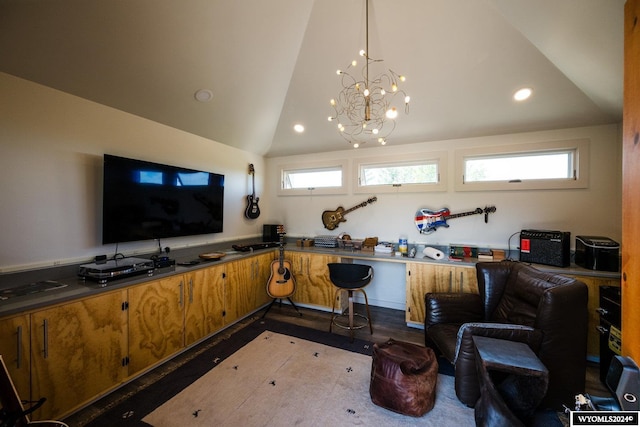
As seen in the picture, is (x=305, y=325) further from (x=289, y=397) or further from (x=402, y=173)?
(x=402, y=173)

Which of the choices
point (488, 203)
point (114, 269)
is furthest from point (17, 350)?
point (488, 203)

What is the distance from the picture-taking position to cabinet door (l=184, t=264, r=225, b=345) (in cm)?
246

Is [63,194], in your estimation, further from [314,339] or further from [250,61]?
[314,339]

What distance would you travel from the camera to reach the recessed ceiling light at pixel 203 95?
8.43 feet

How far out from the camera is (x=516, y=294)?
2066 millimetres

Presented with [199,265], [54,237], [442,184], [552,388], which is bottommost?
[552,388]

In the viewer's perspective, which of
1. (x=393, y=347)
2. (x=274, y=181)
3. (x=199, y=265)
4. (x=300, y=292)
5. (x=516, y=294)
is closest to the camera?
(x=393, y=347)

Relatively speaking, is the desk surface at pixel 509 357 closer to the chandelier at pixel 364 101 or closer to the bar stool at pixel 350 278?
the bar stool at pixel 350 278

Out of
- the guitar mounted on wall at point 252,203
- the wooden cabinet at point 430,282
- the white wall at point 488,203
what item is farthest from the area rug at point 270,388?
the guitar mounted on wall at point 252,203

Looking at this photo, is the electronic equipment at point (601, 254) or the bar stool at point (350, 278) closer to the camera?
the electronic equipment at point (601, 254)

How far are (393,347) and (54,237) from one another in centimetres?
290

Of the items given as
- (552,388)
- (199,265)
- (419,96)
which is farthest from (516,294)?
(199,265)

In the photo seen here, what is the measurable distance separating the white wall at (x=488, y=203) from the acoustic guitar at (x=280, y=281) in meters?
0.98

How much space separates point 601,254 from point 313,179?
356 cm
